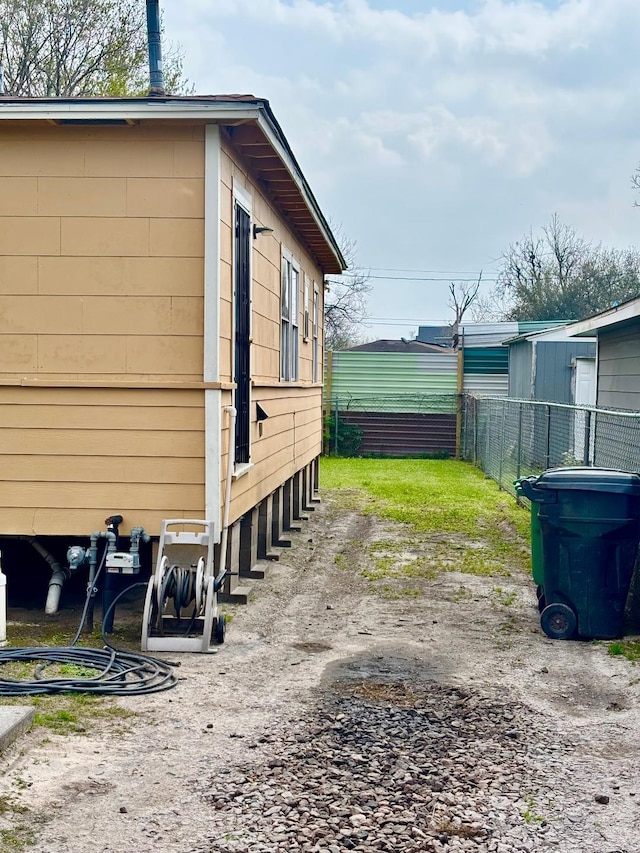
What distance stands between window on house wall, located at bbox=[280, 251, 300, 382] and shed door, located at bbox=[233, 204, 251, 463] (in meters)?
2.48

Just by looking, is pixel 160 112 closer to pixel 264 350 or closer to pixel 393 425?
pixel 264 350

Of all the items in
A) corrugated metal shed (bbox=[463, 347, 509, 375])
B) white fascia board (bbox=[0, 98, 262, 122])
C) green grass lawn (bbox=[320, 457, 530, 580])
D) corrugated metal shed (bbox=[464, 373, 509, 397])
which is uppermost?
white fascia board (bbox=[0, 98, 262, 122])

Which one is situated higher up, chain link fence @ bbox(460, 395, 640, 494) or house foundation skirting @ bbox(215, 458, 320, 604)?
chain link fence @ bbox(460, 395, 640, 494)

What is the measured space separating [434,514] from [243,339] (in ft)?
20.1

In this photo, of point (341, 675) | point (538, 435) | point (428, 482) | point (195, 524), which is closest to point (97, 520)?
point (195, 524)

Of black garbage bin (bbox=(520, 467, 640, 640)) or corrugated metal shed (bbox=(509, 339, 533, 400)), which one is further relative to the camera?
corrugated metal shed (bbox=(509, 339, 533, 400))

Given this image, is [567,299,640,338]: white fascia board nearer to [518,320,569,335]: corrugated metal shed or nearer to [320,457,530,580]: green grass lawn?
[320,457,530,580]: green grass lawn

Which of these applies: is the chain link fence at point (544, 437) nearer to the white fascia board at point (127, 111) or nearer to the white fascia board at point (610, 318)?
the white fascia board at point (610, 318)

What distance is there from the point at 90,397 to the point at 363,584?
11.0ft

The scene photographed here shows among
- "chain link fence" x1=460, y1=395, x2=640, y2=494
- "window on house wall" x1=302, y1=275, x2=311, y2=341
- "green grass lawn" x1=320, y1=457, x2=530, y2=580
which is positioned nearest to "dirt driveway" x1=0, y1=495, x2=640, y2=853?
"chain link fence" x1=460, y1=395, x2=640, y2=494

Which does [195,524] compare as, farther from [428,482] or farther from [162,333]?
[428,482]

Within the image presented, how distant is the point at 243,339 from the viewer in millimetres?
8195

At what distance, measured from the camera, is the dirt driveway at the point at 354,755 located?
3.66m

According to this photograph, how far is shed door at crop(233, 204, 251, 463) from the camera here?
26.5 ft
